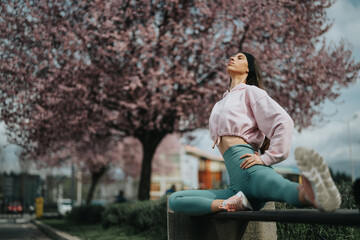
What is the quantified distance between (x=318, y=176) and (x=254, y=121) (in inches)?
50.3

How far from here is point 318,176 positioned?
2227 mm

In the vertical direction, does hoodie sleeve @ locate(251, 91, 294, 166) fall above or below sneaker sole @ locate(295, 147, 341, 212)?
above

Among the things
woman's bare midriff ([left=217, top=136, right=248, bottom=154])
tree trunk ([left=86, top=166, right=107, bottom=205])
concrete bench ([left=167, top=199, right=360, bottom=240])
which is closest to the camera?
woman's bare midriff ([left=217, top=136, right=248, bottom=154])

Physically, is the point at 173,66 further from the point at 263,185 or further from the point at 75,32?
the point at 263,185

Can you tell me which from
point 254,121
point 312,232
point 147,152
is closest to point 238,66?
point 254,121

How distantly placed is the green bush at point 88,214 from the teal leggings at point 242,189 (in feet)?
47.7

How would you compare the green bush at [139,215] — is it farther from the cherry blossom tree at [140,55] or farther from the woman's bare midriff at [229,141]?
the woman's bare midriff at [229,141]

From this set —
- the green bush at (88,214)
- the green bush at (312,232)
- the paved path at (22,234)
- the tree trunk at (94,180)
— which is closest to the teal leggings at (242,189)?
the green bush at (312,232)

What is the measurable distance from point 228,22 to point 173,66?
202cm

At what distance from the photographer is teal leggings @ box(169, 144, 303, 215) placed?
291 centimetres

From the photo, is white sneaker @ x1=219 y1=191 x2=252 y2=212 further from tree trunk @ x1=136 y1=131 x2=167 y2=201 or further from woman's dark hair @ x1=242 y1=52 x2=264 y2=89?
tree trunk @ x1=136 y1=131 x2=167 y2=201

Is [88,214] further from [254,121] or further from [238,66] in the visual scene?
[254,121]

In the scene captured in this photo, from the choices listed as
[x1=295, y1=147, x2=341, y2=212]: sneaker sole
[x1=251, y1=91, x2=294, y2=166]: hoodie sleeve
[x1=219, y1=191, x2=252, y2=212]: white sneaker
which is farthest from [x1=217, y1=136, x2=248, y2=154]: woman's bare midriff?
[x1=295, y1=147, x2=341, y2=212]: sneaker sole

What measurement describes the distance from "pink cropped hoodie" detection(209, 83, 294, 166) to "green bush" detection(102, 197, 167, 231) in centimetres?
588
